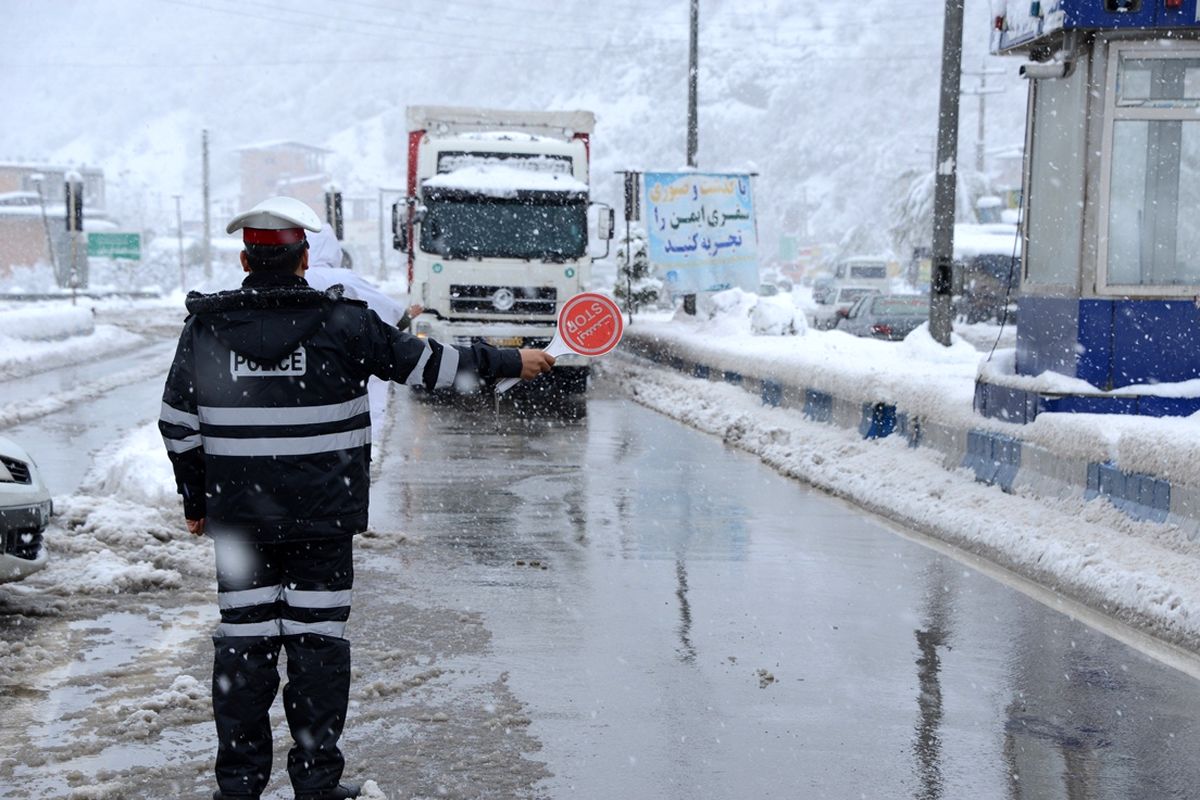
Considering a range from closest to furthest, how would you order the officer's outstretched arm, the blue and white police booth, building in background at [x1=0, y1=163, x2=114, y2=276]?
the officer's outstretched arm
the blue and white police booth
building in background at [x1=0, y1=163, x2=114, y2=276]

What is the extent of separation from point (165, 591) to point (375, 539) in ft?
6.26

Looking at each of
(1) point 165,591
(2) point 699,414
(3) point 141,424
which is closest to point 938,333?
(2) point 699,414

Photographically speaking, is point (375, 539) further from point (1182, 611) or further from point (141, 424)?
point (141, 424)

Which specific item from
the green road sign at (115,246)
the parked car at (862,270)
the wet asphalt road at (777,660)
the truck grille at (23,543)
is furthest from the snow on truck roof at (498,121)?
the green road sign at (115,246)

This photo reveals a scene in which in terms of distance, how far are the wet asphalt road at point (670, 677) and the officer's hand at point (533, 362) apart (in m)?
1.35

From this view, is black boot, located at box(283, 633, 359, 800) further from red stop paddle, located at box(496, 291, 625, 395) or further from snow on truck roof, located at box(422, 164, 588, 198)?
snow on truck roof, located at box(422, 164, 588, 198)

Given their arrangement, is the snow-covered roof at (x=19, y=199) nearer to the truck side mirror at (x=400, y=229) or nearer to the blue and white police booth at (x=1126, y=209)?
the truck side mirror at (x=400, y=229)

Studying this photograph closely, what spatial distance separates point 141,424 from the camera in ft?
57.5

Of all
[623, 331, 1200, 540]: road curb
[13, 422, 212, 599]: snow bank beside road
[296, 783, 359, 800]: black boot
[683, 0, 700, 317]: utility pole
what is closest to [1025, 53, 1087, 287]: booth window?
[623, 331, 1200, 540]: road curb

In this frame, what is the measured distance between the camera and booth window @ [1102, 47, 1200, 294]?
10.8 m

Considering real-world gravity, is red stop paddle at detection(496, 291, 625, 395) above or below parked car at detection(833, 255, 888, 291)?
above

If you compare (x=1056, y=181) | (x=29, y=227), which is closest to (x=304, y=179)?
(x=29, y=227)

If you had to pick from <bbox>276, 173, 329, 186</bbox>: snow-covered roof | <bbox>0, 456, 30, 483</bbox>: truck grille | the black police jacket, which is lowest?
<bbox>0, 456, 30, 483</bbox>: truck grille

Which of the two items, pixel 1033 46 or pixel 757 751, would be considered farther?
pixel 1033 46
